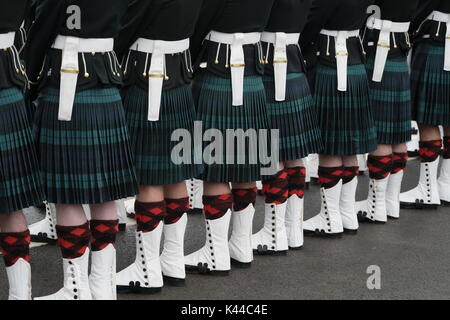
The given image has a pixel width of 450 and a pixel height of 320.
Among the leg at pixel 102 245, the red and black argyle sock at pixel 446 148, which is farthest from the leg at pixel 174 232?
the red and black argyle sock at pixel 446 148

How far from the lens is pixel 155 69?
168 inches

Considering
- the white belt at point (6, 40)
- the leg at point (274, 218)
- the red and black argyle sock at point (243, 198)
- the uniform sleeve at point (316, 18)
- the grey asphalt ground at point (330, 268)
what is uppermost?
the white belt at point (6, 40)

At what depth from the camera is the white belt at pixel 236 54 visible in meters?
4.60

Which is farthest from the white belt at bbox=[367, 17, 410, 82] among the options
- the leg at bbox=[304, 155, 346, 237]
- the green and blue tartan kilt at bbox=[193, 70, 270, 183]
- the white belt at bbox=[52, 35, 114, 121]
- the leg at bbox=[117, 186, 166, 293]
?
the white belt at bbox=[52, 35, 114, 121]

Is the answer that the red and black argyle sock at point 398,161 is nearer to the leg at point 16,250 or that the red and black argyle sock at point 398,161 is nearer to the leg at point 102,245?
the leg at point 102,245

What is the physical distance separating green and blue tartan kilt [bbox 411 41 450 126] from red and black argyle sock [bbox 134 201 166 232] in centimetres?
230

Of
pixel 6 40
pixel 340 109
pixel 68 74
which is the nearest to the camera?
pixel 6 40

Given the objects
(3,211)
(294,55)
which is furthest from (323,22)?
(3,211)

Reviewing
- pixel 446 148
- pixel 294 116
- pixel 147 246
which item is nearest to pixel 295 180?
pixel 294 116

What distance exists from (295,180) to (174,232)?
0.97 m

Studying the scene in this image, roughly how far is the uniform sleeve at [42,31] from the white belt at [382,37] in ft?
7.68

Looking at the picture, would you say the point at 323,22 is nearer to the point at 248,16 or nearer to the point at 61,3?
the point at 248,16

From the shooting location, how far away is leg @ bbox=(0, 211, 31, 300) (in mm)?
3842

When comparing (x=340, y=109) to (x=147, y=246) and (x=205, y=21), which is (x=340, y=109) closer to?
(x=205, y=21)
